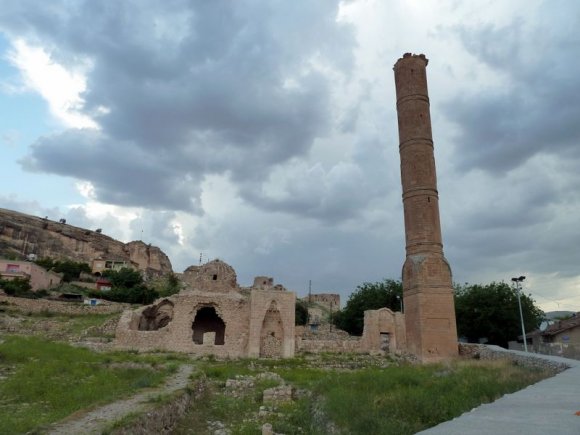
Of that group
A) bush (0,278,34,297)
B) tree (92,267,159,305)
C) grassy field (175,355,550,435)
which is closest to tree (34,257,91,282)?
tree (92,267,159,305)

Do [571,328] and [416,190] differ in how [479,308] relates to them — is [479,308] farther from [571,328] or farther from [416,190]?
[416,190]

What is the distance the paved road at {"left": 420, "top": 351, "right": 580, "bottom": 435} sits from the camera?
9.98ft

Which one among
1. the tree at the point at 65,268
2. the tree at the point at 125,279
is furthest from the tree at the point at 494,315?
the tree at the point at 65,268

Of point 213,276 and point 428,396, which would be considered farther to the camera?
point 213,276

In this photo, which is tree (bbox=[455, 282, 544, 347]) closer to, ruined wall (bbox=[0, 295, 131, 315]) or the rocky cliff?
ruined wall (bbox=[0, 295, 131, 315])

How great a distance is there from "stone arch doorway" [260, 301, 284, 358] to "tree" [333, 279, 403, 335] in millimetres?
17793

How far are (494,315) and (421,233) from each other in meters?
14.0

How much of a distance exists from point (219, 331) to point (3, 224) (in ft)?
140

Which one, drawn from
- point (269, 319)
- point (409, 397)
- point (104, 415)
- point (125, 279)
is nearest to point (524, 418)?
point (409, 397)

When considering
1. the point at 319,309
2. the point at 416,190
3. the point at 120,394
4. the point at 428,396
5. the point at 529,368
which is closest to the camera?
the point at 428,396

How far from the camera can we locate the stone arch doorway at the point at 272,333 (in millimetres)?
21812

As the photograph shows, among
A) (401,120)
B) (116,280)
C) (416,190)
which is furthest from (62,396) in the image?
(116,280)

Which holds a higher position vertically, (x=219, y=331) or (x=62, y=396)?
(x=219, y=331)

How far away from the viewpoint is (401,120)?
21422 mm
